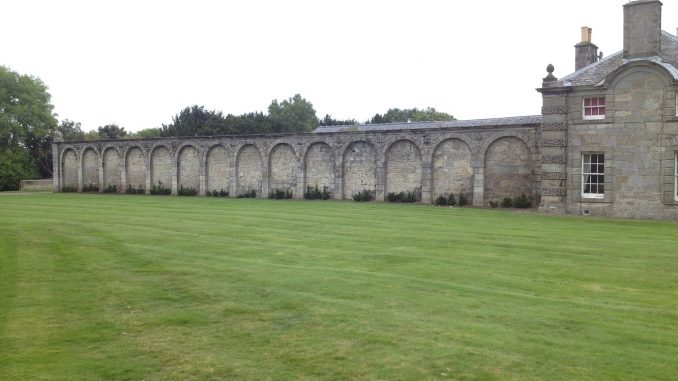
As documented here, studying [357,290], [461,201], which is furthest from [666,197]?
[357,290]

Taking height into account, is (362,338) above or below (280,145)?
below

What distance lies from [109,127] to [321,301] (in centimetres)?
7038

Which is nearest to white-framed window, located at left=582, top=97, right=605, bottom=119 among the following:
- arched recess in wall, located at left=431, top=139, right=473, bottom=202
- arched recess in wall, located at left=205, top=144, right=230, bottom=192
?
arched recess in wall, located at left=431, top=139, right=473, bottom=202

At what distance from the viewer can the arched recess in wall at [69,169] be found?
44406 mm

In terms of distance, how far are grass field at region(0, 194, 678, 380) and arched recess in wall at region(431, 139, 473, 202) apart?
13.6m

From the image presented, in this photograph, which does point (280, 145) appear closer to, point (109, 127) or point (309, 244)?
point (309, 244)

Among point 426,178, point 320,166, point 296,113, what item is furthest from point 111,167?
point 296,113

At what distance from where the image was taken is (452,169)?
28.8 meters

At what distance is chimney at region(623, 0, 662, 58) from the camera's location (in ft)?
70.7

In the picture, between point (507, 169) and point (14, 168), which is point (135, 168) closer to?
point (14, 168)

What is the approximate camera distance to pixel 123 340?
247 inches

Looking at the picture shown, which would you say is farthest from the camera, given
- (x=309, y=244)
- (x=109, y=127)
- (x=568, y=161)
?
(x=109, y=127)

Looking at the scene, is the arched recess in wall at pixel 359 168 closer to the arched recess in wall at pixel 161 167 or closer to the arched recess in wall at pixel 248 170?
the arched recess in wall at pixel 248 170

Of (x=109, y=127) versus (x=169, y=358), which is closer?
(x=169, y=358)
